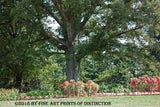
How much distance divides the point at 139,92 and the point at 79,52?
4803mm

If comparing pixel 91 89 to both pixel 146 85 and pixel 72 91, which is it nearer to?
pixel 72 91

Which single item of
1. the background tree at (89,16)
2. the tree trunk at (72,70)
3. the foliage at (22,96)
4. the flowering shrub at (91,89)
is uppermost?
the background tree at (89,16)

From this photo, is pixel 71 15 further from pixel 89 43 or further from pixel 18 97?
pixel 18 97

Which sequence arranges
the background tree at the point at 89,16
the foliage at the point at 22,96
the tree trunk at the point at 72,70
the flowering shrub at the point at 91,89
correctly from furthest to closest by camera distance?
the tree trunk at the point at 72,70, the background tree at the point at 89,16, the flowering shrub at the point at 91,89, the foliage at the point at 22,96

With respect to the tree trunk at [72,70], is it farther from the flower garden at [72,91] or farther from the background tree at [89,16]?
the flower garden at [72,91]

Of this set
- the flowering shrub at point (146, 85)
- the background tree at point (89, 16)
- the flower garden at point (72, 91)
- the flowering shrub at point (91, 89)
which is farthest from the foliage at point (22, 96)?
the flowering shrub at point (146, 85)

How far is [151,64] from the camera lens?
13.3m

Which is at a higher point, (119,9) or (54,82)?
(119,9)

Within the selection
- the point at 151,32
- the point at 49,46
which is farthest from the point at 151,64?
the point at 49,46

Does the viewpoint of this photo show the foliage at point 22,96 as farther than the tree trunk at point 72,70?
No

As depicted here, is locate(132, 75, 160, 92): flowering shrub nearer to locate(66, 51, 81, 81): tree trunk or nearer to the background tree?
the background tree

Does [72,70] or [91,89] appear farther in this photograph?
[72,70]

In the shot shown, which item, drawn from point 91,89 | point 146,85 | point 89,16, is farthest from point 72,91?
point 89,16

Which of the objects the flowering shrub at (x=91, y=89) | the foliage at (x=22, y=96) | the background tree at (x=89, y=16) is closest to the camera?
the foliage at (x=22, y=96)
